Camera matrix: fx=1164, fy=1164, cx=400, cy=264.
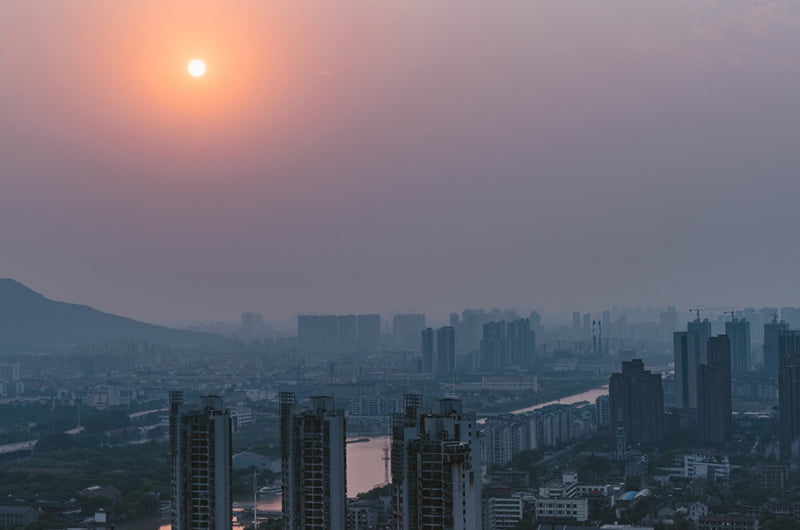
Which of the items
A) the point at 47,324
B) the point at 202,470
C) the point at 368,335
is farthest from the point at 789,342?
the point at 47,324

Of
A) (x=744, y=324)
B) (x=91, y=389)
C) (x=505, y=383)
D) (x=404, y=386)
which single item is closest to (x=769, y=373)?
(x=744, y=324)

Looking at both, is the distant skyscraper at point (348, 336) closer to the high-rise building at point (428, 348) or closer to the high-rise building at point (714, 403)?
the high-rise building at point (428, 348)

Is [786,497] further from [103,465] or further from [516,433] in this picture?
[103,465]

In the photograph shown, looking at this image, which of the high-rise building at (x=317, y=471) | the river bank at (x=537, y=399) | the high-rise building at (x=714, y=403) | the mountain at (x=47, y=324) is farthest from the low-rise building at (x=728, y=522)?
the mountain at (x=47, y=324)

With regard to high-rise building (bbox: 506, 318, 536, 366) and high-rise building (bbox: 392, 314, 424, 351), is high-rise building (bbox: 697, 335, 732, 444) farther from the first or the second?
high-rise building (bbox: 506, 318, 536, 366)

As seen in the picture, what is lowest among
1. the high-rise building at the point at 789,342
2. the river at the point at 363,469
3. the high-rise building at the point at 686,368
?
the river at the point at 363,469

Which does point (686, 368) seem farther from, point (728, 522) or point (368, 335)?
point (728, 522)

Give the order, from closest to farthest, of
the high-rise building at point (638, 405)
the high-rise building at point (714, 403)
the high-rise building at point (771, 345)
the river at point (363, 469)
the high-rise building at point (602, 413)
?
the river at point (363, 469)
the high-rise building at point (714, 403)
the high-rise building at point (638, 405)
the high-rise building at point (602, 413)
the high-rise building at point (771, 345)
